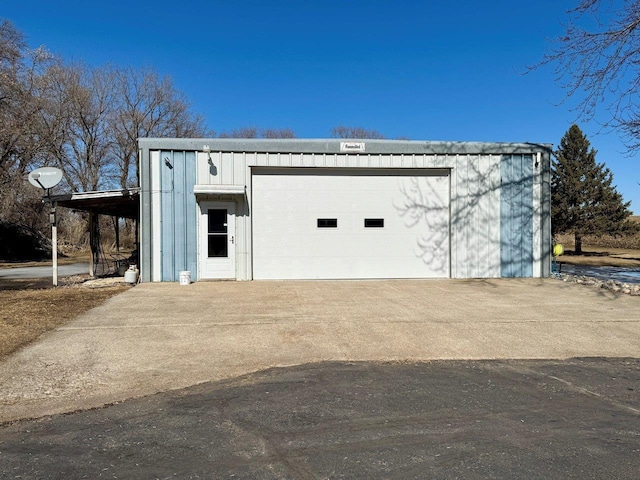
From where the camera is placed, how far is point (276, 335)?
6742 mm

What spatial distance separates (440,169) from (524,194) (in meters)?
2.60

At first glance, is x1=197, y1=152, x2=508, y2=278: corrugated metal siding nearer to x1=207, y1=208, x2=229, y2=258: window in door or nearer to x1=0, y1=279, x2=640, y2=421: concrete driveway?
x1=0, y1=279, x2=640, y2=421: concrete driveway

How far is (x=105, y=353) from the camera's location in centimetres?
577

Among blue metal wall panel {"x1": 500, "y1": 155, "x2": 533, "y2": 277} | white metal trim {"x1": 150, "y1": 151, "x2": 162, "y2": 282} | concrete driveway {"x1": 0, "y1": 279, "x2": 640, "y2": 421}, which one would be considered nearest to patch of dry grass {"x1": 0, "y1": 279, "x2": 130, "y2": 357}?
concrete driveway {"x1": 0, "y1": 279, "x2": 640, "y2": 421}

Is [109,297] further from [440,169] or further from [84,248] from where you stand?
[84,248]

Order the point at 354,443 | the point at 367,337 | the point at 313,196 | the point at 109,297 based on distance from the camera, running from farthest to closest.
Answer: the point at 313,196
the point at 109,297
the point at 367,337
the point at 354,443

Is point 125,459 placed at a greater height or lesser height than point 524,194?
lesser

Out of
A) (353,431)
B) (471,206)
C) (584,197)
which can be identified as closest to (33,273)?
(471,206)

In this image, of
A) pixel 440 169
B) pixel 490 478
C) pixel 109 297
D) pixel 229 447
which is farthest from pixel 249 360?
pixel 440 169

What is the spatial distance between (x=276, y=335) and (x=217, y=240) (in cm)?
660

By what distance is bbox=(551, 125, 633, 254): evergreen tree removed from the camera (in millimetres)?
35156

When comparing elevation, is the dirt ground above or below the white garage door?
below

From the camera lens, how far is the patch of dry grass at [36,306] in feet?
21.6

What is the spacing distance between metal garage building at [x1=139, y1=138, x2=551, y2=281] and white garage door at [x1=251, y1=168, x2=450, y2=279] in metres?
0.03
